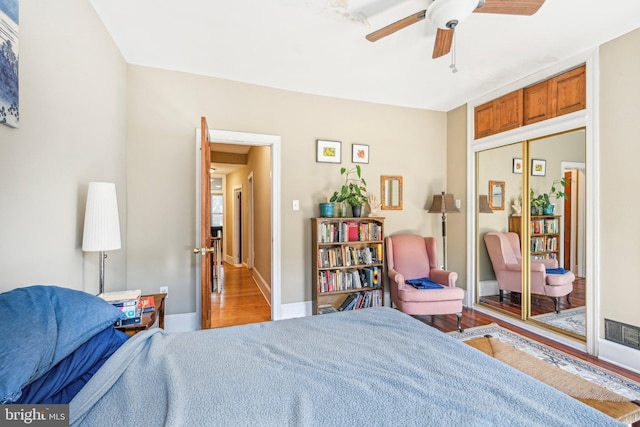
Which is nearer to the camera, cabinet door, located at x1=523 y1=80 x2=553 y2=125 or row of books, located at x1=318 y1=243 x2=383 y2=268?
cabinet door, located at x1=523 y1=80 x2=553 y2=125

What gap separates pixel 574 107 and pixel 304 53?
252cm

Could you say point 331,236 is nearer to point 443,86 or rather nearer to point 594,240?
point 443,86

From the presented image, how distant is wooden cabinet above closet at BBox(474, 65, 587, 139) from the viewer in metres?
2.64

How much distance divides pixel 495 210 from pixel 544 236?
59cm

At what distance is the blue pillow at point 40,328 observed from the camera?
0.76 metres

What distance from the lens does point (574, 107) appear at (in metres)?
2.64

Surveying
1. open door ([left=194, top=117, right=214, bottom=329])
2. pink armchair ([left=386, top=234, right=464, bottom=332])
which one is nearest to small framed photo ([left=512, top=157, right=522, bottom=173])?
pink armchair ([left=386, top=234, right=464, bottom=332])

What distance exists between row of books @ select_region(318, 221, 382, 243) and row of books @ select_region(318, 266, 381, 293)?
1.22ft

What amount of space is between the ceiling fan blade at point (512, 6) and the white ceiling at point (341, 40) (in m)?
0.42

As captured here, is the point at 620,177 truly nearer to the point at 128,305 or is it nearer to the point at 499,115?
the point at 499,115

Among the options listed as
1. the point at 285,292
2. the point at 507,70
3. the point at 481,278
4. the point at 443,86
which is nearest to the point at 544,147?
the point at 507,70

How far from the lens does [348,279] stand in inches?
133

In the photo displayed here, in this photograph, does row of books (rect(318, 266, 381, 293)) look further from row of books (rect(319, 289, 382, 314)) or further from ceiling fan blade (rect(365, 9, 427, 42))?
ceiling fan blade (rect(365, 9, 427, 42))

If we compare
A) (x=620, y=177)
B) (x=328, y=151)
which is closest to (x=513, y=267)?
(x=620, y=177)
